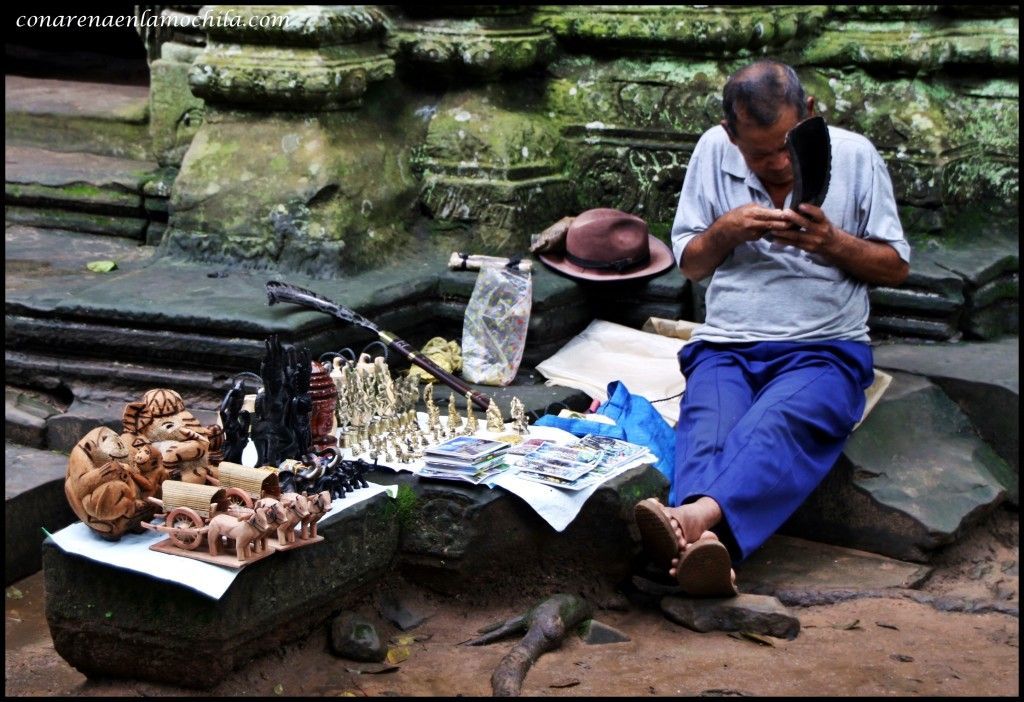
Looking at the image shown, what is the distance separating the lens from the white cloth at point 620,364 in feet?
17.1

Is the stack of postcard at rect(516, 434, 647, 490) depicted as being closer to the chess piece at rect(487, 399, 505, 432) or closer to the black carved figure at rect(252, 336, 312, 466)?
the chess piece at rect(487, 399, 505, 432)

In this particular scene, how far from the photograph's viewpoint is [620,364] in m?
5.47

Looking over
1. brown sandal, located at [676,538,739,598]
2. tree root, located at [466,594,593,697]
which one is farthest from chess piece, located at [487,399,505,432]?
brown sandal, located at [676,538,739,598]

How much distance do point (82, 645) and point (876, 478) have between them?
2.67 m

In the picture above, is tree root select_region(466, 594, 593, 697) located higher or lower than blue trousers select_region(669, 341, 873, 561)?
lower

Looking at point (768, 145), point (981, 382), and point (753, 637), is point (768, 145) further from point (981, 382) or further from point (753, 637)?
point (753, 637)

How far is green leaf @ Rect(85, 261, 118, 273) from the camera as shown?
5.79 m

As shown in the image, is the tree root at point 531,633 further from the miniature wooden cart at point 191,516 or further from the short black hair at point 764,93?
the short black hair at point 764,93

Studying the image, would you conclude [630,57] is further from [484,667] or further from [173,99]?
[484,667]

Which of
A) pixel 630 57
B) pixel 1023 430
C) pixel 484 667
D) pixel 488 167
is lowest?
pixel 484 667

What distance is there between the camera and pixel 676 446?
4.57 meters

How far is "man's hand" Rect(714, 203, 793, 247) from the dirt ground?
121cm

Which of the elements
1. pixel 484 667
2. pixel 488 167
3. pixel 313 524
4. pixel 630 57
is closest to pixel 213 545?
pixel 313 524

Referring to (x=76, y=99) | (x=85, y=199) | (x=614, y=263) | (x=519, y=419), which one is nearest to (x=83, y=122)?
(x=76, y=99)
